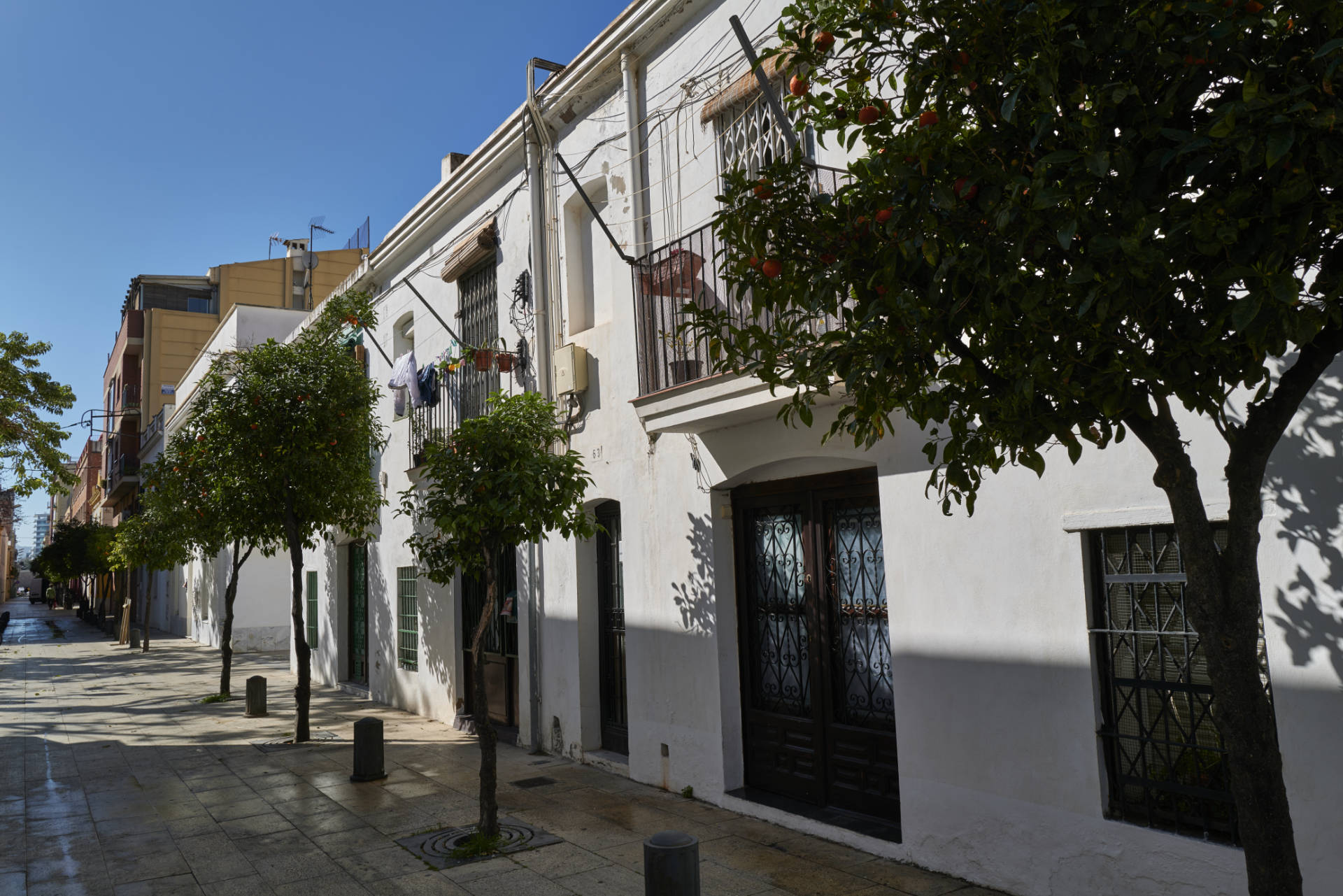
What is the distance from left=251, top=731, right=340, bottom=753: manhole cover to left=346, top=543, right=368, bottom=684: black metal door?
165 inches

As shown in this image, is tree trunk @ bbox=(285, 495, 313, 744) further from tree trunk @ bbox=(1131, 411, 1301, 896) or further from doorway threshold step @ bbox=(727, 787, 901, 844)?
tree trunk @ bbox=(1131, 411, 1301, 896)

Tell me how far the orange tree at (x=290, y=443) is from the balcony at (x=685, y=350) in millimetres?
5577

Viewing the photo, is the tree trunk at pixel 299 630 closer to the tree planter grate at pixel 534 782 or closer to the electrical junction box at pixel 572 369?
the tree planter grate at pixel 534 782

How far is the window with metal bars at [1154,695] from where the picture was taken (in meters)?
4.86

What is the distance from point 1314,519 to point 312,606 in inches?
716

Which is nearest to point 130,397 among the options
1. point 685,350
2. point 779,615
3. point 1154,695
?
point 779,615

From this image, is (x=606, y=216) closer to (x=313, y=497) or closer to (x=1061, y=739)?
(x=313, y=497)

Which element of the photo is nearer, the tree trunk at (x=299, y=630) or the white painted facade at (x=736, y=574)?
the white painted facade at (x=736, y=574)

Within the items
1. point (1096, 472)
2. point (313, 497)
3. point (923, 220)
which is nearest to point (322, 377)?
point (313, 497)

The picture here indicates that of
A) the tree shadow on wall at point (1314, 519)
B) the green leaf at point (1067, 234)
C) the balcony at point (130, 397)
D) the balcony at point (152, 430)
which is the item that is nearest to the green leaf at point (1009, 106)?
the green leaf at point (1067, 234)

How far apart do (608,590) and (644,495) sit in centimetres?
146

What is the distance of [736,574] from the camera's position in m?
8.15

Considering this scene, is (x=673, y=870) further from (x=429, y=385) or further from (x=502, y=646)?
(x=429, y=385)

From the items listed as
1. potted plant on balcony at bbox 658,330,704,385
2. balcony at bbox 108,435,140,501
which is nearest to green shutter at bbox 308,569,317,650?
potted plant on balcony at bbox 658,330,704,385
